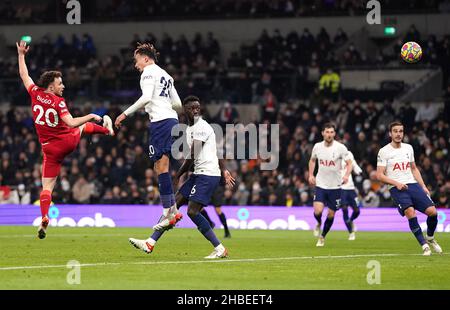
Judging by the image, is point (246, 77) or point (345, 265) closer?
point (345, 265)

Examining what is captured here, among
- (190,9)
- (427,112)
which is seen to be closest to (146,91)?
(427,112)

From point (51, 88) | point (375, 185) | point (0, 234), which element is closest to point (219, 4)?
point (375, 185)

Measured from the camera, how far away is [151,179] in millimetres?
33469

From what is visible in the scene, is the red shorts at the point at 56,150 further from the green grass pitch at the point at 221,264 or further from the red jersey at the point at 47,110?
the green grass pitch at the point at 221,264

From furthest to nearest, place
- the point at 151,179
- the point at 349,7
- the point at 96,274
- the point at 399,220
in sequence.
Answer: the point at 349,7 < the point at 151,179 < the point at 399,220 < the point at 96,274

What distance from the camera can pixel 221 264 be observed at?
606 inches

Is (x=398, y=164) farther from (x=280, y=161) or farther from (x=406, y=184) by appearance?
(x=280, y=161)

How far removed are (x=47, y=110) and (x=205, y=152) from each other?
2.87 meters

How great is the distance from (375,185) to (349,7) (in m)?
11.8

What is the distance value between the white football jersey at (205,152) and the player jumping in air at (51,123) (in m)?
1.42

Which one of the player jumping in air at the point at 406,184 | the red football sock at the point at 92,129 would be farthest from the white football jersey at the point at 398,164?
the red football sock at the point at 92,129

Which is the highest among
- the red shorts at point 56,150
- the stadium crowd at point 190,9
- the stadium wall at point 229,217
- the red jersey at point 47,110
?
the stadium crowd at point 190,9

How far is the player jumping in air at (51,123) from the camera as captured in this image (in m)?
17.2
